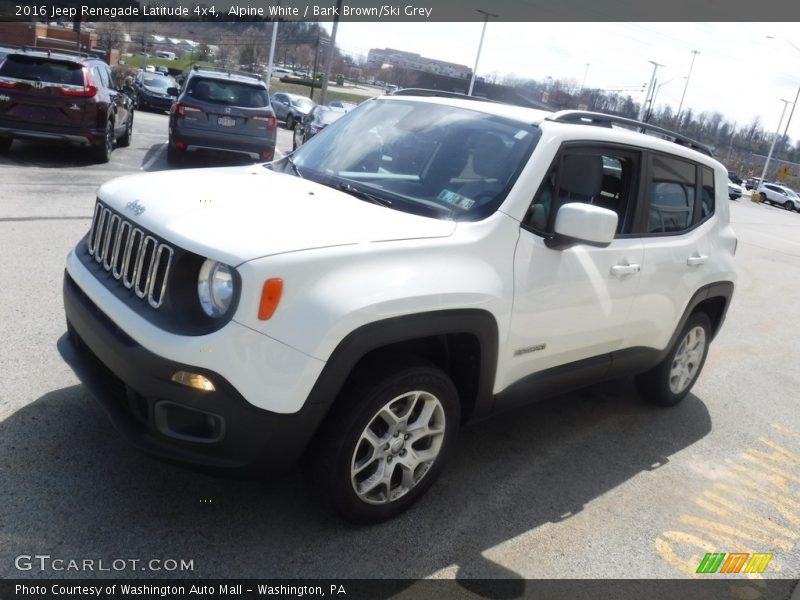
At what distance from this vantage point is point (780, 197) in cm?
5009

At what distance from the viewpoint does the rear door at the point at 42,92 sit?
449 inches

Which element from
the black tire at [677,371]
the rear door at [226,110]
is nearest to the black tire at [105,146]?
the rear door at [226,110]

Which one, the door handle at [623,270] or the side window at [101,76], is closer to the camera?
the door handle at [623,270]

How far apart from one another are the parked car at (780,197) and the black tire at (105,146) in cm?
4757

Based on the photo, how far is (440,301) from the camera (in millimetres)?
3137

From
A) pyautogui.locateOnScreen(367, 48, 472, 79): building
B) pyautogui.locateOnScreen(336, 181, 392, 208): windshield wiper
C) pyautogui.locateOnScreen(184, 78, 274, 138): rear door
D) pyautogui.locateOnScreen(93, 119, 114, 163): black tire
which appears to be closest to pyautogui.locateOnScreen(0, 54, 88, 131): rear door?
pyautogui.locateOnScreen(93, 119, 114, 163): black tire

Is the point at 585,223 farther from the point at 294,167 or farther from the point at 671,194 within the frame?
the point at 294,167

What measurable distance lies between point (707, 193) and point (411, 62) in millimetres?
63100

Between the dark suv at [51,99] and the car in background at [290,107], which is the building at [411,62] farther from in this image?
the dark suv at [51,99]

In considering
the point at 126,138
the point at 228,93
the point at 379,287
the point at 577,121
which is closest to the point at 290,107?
the point at 126,138

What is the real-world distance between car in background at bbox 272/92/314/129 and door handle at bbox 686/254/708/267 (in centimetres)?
2723

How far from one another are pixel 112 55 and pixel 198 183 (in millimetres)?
53118

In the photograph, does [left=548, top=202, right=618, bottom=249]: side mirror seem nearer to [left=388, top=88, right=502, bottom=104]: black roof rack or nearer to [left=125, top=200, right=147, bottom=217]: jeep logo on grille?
[left=388, top=88, right=502, bottom=104]: black roof rack

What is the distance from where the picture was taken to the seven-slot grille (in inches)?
117
